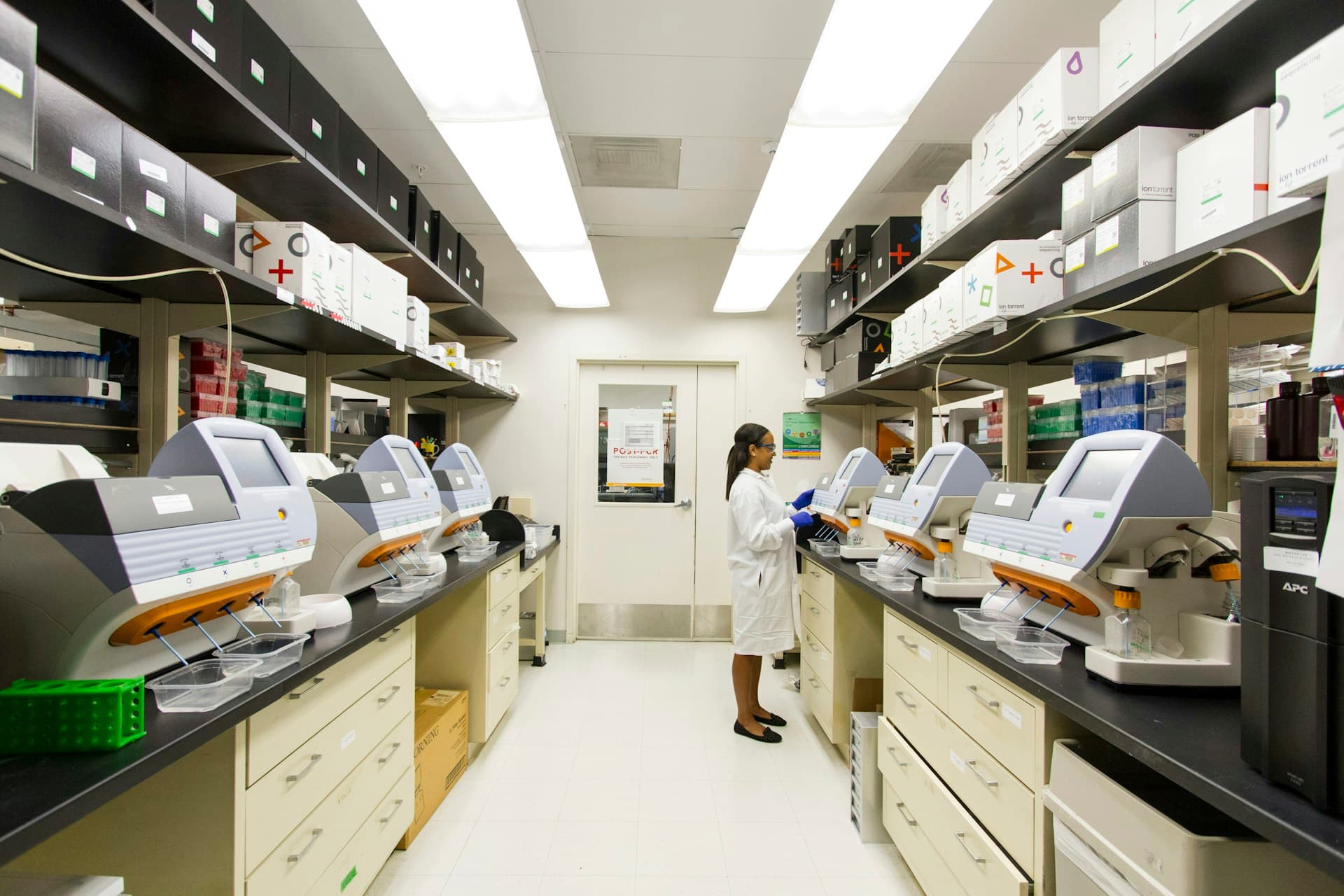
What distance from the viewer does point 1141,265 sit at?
1.37 metres

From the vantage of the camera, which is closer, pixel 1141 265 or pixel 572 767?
pixel 1141 265

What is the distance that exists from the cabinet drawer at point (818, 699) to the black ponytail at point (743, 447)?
1019 millimetres

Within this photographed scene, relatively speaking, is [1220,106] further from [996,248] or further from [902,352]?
[902,352]

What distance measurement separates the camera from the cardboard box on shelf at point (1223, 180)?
44.5 inches

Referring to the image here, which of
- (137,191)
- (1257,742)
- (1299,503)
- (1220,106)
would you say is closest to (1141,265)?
(1220,106)

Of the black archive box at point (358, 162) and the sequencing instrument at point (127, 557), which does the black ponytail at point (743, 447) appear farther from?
the sequencing instrument at point (127, 557)

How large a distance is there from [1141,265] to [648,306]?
11.3 feet

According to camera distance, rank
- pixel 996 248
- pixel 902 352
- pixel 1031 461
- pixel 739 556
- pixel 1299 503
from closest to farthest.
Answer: pixel 1299 503
pixel 996 248
pixel 1031 461
pixel 902 352
pixel 739 556

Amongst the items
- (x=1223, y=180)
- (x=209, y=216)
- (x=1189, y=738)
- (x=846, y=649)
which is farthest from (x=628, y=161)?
(x=1189, y=738)

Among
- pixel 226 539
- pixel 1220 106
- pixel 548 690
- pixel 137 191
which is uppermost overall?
pixel 1220 106

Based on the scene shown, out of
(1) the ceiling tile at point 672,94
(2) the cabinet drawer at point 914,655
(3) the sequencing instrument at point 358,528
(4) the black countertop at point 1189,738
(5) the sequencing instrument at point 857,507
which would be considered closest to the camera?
(4) the black countertop at point 1189,738

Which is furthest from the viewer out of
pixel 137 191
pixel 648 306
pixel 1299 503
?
pixel 648 306

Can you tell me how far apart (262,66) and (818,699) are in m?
3.22

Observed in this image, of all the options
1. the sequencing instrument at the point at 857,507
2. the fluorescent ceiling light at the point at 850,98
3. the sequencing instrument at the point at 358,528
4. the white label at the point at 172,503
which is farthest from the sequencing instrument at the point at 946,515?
the white label at the point at 172,503
